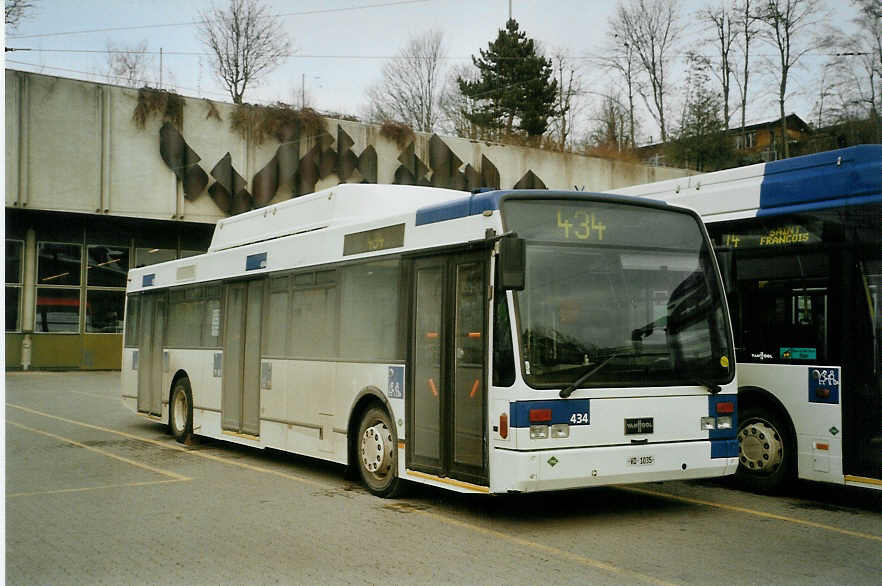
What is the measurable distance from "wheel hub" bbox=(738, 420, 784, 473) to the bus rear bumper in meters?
1.24

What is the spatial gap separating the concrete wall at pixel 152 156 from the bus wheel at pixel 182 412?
17.6 metres

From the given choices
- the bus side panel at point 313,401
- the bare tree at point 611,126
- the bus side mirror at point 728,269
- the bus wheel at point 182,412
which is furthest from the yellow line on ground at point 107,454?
the bare tree at point 611,126

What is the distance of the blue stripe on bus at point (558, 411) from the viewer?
771 centimetres

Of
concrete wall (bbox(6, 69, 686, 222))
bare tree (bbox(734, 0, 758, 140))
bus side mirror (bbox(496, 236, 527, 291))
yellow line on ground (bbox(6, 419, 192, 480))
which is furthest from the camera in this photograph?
concrete wall (bbox(6, 69, 686, 222))

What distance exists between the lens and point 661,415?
8.27 metres

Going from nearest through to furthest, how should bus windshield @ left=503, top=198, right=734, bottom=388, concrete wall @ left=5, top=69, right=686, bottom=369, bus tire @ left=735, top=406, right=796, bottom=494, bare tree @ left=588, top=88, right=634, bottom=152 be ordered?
bus windshield @ left=503, top=198, right=734, bottom=388, bus tire @ left=735, top=406, right=796, bottom=494, bare tree @ left=588, top=88, right=634, bottom=152, concrete wall @ left=5, top=69, right=686, bottom=369

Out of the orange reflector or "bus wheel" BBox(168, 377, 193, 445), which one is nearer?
the orange reflector

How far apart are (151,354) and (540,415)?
10.6 meters

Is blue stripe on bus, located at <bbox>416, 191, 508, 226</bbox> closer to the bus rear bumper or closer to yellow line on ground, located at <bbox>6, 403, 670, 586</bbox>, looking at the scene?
the bus rear bumper

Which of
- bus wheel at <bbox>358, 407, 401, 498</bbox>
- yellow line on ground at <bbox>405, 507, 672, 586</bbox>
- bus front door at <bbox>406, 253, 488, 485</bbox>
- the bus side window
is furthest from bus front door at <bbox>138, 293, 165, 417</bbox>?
the bus side window

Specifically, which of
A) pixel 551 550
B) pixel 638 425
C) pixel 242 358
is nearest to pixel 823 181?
pixel 638 425

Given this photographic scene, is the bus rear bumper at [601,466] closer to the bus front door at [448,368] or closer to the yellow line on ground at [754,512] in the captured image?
the bus front door at [448,368]

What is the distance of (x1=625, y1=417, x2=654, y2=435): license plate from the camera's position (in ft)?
26.6

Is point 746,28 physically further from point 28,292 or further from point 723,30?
point 28,292
